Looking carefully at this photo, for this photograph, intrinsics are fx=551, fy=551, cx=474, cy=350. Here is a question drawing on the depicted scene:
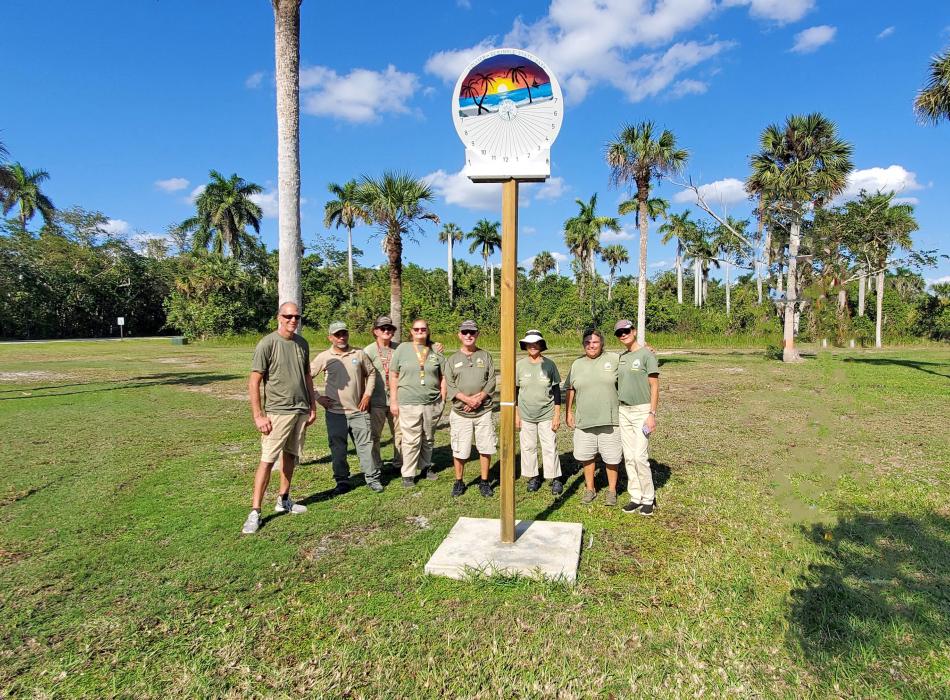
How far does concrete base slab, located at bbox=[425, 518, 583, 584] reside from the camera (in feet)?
12.2

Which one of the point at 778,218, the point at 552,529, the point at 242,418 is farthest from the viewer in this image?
the point at 778,218

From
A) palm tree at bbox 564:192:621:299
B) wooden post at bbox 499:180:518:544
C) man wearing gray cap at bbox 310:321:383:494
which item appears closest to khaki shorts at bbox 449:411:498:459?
man wearing gray cap at bbox 310:321:383:494

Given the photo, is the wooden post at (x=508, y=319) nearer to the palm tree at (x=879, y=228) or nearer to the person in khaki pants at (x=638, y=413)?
the person in khaki pants at (x=638, y=413)

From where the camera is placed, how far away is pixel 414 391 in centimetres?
574

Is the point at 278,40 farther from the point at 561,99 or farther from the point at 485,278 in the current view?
the point at 485,278

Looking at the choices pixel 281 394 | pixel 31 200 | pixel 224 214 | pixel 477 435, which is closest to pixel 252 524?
pixel 281 394

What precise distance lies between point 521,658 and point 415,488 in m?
3.01

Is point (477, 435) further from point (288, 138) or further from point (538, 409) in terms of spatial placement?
point (288, 138)

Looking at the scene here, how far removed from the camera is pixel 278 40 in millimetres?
7195

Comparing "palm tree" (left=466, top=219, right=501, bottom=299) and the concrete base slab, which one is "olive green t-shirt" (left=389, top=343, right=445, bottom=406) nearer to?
the concrete base slab

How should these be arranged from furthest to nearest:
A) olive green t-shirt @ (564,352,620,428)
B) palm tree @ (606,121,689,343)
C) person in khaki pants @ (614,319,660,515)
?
palm tree @ (606,121,689,343), olive green t-shirt @ (564,352,620,428), person in khaki pants @ (614,319,660,515)

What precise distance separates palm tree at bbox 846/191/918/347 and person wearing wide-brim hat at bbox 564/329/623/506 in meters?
25.4

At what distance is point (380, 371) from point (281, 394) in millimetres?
1589

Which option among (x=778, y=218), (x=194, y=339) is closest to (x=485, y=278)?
(x=194, y=339)
